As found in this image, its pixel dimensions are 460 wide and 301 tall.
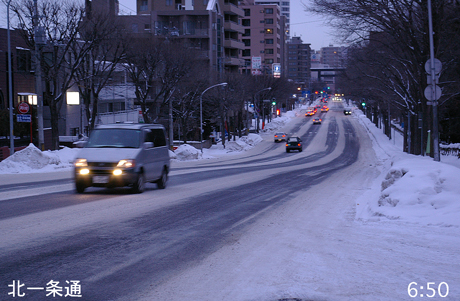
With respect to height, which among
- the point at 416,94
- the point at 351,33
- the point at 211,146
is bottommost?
the point at 211,146

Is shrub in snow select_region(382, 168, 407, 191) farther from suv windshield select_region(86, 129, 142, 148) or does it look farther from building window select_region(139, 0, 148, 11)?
building window select_region(139, 0, 148, 11)

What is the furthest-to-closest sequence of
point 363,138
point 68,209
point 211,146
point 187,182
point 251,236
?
point 363,138
point 211,146
point 187,182
point 68,209
point 251,236

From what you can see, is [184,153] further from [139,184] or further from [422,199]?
[422,199]

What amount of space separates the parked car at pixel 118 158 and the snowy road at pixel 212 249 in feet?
1.82

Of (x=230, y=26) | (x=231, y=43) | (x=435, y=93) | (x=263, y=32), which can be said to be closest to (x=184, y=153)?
(x=435, y=93)

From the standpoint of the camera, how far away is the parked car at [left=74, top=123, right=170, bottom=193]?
1412 centimetres

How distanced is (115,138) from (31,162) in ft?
42.6

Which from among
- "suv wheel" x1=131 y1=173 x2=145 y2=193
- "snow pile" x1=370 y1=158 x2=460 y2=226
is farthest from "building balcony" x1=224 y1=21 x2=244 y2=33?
"snow pile" x1=370 y1=158 x2=460 y2=226

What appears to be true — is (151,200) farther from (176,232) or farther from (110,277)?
(110,277)

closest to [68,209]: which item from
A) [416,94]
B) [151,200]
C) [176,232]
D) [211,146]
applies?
[151,200]

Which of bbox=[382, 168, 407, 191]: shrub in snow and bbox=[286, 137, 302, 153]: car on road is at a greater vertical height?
bbox=[382, 168, 407, 191]: shrub in snow

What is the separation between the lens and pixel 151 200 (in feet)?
44.9

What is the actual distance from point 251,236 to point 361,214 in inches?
149

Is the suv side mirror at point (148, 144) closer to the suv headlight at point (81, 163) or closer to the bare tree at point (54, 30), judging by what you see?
the suv headlight at point (81, 163)
